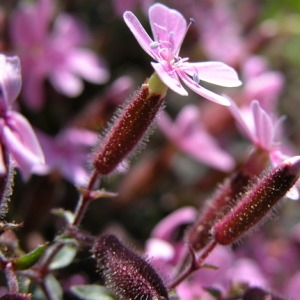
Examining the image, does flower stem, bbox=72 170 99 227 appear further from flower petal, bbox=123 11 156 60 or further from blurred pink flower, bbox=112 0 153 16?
blurred pink flower, bbox=112 0 153 16

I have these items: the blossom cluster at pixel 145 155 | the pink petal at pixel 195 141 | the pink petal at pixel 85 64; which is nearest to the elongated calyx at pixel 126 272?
A: the blossom cluster at pixel 145 155

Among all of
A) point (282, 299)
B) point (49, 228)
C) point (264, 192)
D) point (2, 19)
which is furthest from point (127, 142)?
point (2, 19)

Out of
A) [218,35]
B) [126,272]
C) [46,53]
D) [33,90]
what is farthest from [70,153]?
[218,35]

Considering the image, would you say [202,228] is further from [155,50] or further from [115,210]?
[115,210]

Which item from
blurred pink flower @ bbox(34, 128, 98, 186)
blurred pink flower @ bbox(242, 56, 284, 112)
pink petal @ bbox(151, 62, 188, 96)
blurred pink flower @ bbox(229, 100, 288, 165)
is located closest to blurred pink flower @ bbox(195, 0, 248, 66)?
blurred pink flower @ bbox(242, 56, 284, 112)

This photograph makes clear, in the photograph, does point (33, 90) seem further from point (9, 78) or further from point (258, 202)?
point (258, 202)

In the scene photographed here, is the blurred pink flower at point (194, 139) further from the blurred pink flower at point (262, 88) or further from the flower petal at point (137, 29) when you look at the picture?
the flower petal at point (137, 29)
